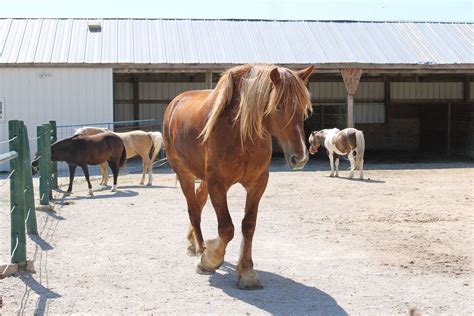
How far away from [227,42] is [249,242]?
1570cm

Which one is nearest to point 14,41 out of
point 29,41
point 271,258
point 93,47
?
point 29,41

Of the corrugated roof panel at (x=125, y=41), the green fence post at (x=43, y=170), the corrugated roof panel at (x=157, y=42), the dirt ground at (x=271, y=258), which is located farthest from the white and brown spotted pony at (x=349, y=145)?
the green fence post at (x=43, y=170)

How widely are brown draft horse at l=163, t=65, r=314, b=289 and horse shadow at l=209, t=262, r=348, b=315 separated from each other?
13cm

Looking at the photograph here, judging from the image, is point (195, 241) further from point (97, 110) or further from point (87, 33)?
point (87, 33)

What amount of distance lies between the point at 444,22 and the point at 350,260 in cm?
1969

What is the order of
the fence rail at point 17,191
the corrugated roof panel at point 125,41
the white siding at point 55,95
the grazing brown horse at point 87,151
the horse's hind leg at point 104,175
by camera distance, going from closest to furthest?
the fence rail at point 17,191
the grazing brown horse at point 87,151
the horse's hind leg at point 104,175
the white siding at point 55,95
the corrugated roof panel at point 125,41

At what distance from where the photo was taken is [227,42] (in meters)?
20.5

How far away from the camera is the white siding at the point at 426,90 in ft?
79.6

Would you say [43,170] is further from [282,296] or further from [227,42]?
[227,42]

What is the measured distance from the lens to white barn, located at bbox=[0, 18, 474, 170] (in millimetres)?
17812

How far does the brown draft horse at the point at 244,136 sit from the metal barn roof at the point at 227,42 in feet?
42.0

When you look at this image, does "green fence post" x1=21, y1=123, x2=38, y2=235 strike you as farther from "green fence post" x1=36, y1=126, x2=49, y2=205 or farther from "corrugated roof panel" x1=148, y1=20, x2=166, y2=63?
"corrugated roof panel" x1=148, y1=20, x2=166, y2=63

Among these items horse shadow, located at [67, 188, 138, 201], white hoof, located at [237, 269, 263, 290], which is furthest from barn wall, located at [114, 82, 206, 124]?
white hoof, located at [237, 269, 263, 290]

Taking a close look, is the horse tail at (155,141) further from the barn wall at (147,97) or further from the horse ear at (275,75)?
the horse ear at (275,75)
